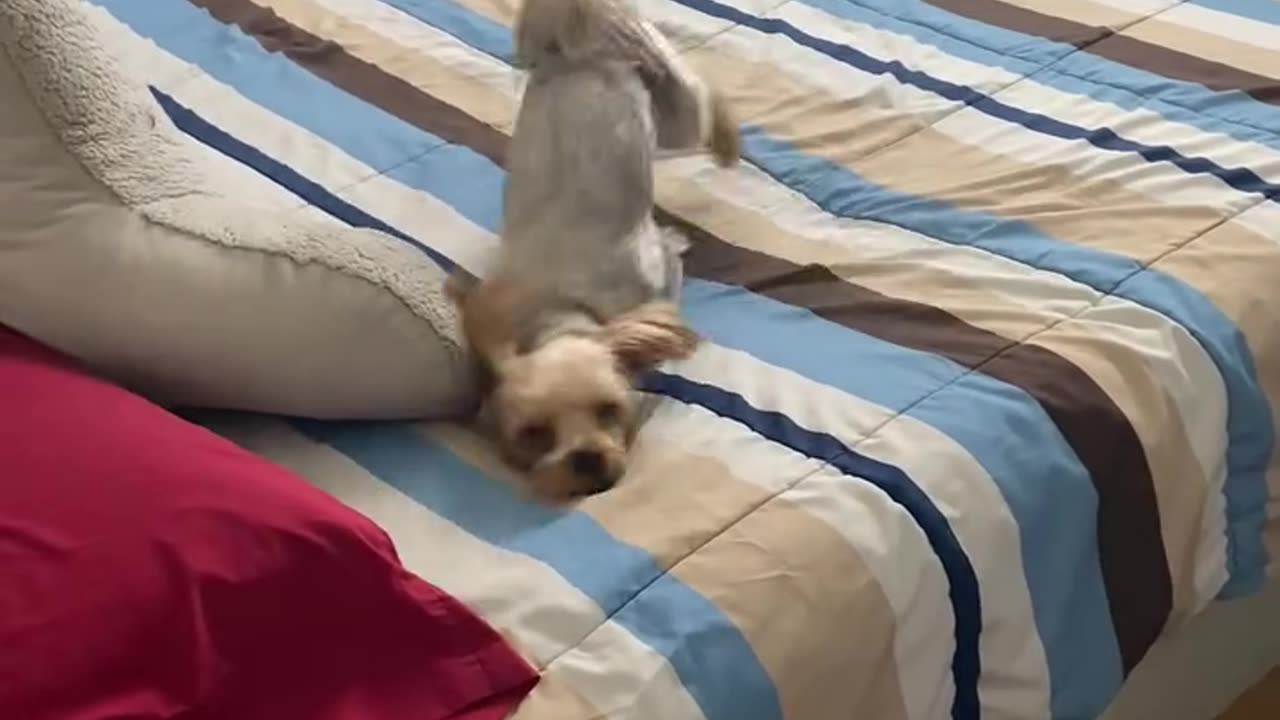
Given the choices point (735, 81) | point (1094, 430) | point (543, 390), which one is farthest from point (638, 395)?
point (735, 81)

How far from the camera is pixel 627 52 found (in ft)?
4.53

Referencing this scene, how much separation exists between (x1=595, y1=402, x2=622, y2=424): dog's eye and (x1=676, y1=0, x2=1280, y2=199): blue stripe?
59 cm

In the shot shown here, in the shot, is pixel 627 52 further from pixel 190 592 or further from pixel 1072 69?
pixel 190 592

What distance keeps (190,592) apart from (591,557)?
276 millimetres

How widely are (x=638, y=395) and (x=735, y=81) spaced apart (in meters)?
0.58

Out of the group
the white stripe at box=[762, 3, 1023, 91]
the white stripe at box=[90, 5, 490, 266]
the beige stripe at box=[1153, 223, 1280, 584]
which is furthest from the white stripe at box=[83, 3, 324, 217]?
the beige stripe at box=[1153, 223, 1280, 584]

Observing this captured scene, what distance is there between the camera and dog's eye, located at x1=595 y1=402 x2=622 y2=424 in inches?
44.8

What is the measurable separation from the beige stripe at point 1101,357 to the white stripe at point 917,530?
149 mm

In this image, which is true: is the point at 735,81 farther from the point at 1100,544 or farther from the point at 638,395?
the point at 1100,544

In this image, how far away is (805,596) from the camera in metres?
1.03

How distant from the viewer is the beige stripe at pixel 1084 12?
1691mm

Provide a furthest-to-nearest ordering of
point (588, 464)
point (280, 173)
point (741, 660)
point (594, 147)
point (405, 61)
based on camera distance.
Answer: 1. point (405, 61)
2. point (280, 173)
3. point (594, 147)
4. point (588, 464)
5. point (741, 660)

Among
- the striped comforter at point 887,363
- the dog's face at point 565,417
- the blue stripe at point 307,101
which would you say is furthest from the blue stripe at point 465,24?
the dog's face at point 565,417

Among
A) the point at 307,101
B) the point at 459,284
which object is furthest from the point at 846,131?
the point at 307,101
